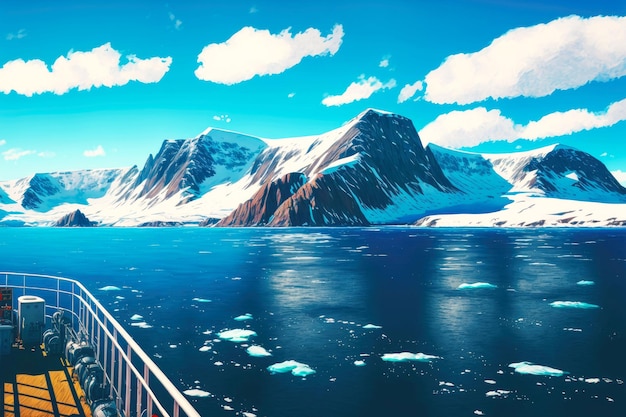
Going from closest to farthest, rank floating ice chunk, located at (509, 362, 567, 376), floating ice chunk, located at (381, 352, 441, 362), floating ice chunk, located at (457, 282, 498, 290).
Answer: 1. floating ice chunk, located at (509, 362, 567, 376)
2. floating ice chunk, located at (381, 352, 441, 362)
3. floating ice chunk, located at (457, 282, 498, 290)

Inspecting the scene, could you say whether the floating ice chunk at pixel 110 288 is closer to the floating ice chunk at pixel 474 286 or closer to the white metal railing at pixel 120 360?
the white metal railing at pixel 120 360

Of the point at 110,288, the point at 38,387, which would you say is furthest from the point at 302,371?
the point at 110,288

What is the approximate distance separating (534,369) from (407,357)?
21.6ft

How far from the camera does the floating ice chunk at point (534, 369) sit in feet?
83.9

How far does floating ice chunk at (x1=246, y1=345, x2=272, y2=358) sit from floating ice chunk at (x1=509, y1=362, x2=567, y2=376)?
13.3 m

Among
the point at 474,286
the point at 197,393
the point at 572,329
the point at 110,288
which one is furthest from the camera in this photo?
the point at 474,286

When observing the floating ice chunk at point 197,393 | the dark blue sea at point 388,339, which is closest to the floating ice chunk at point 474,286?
the dark blue sea at point 388,339

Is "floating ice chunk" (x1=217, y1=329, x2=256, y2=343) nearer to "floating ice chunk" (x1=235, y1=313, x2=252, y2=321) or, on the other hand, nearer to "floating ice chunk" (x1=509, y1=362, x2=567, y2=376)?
"floating ice chunk" (x1=235, y1=313, x2=252, y2=321)

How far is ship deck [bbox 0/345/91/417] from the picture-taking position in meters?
15.7

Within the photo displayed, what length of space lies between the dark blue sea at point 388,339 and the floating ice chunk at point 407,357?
0.12 meters

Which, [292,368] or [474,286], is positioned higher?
[474,286]

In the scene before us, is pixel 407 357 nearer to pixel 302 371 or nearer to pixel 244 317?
pixel 302 371

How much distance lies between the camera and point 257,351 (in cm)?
2978

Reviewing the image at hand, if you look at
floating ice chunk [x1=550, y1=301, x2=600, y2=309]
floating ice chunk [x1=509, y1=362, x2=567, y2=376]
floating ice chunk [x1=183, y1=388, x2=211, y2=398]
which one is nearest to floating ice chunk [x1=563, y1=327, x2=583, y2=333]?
floating ice chunk [x1=550, y1=301, x2=600, y2=309]
